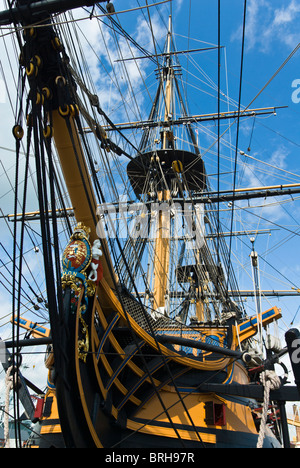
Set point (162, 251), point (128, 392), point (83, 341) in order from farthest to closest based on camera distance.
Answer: point (162, 251), point (128, 392), point (83, 341)

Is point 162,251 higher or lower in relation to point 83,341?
higher

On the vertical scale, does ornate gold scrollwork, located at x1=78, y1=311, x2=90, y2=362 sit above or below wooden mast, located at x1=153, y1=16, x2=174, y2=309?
below

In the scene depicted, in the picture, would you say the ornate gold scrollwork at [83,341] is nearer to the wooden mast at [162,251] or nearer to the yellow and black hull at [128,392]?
the yellow and black hull at [128,392]

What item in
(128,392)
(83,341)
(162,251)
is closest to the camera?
(83,341)

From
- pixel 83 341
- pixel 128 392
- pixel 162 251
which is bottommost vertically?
pixel 128 392

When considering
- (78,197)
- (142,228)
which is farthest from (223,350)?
(142,228)

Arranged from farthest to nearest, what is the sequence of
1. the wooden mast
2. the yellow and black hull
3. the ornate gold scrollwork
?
the wooden mast, the ornate gold scrollwork, the yellow and black hull

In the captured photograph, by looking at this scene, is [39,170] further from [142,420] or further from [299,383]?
[142,420]

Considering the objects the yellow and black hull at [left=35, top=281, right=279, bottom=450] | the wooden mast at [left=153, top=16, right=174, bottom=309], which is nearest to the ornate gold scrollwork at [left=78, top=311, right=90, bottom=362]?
the yellow and black hull at [left=35, top=281, right=279, bottom=450]

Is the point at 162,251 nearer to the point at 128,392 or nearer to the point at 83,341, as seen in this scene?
the point at 128,392

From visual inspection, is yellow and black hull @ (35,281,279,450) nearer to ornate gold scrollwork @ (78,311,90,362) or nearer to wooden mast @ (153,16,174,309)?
ornate gold scrollwork @ (78,311,90,362)

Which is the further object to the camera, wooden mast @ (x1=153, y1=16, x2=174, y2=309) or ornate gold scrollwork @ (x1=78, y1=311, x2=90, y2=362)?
wooden mast @ (x1=153, y1=16, x2=174, y2=309)

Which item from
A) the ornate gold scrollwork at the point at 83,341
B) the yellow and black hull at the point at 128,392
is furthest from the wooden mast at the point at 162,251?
the ornate gold scrollwork at the point at 83,341

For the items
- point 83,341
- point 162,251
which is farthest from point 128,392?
point 162,251
